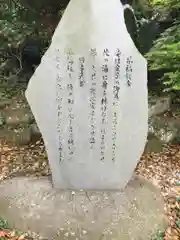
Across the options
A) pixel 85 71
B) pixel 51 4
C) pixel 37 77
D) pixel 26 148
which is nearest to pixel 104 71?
pixel 85 71

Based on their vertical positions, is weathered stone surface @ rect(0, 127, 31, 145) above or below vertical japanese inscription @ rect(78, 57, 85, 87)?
below

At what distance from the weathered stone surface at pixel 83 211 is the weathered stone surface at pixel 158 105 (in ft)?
5.53

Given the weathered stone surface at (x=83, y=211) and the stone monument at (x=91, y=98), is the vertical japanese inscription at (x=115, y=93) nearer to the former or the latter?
the stone monument at (x=91, y=98)

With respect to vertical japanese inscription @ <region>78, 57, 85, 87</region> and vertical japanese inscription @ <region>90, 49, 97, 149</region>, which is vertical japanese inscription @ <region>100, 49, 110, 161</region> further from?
vertical japanese inscription @ <region>78, 57, 85, 87</region>

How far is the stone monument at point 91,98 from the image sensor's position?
3.49m

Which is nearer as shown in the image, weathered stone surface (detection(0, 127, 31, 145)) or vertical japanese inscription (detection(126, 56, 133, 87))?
vertical japanese inscription (detection(126, 56, 133, 87))

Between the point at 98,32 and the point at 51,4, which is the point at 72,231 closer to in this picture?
the point at 98,32

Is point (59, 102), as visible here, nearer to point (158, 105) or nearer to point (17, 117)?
point (17, 117)

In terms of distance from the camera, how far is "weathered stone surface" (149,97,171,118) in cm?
546

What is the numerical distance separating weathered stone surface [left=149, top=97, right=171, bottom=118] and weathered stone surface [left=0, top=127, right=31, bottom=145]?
166 centimetres

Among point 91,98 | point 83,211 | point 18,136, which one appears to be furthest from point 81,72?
point 18,136

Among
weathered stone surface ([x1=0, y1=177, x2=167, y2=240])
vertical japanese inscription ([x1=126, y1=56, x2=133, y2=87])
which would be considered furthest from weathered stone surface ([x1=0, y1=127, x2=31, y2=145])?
vertical japanese inscription ([x1=126, y1=56, x2=133, y2=87])

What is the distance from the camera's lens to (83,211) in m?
3.62

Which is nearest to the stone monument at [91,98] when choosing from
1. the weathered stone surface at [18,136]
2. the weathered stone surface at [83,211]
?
the weathered stone surface at [83,211]
